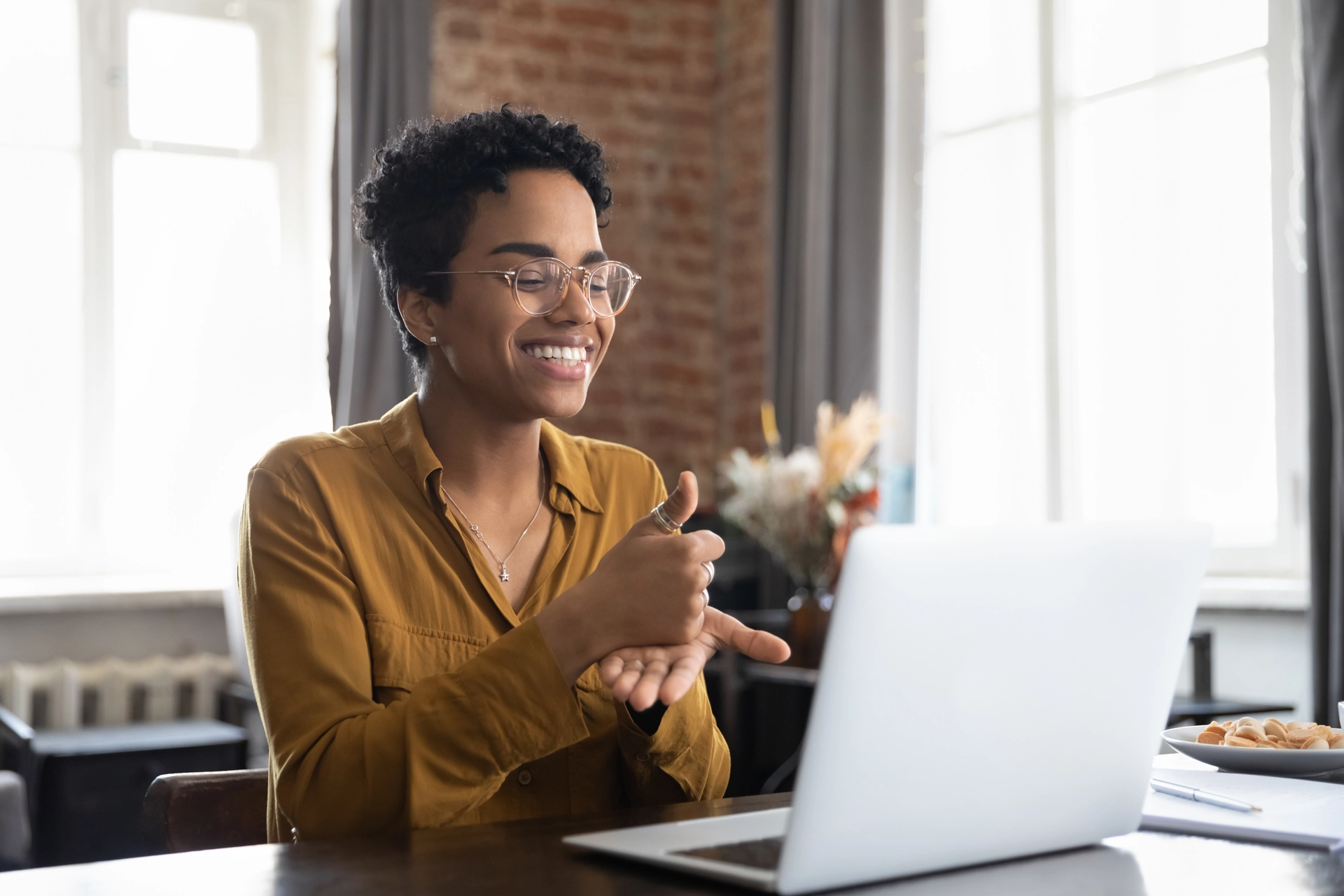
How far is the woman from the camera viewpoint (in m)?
1.18

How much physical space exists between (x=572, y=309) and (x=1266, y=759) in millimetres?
834

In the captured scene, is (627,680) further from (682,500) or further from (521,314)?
(521,314)

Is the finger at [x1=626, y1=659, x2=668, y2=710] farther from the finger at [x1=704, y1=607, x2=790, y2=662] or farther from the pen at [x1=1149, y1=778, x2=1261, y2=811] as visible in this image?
the pen at [x1=1149, y1=778, x2=1261, y2=811]

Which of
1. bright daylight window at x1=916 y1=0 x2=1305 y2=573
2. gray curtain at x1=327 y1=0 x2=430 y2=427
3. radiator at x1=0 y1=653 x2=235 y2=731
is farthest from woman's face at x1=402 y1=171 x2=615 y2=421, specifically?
radiator at x1=0 y1=653 x2=235 y2=731

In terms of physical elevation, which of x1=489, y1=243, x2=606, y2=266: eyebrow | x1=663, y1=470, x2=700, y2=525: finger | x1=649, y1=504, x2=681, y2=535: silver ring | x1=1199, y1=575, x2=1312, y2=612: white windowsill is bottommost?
x1=1199, y1=575, x2=1312, y2=612: white windowsill

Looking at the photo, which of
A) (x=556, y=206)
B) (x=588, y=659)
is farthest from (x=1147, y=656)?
(x=556, y=206)

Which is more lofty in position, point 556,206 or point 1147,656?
point 556,206

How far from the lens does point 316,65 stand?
4.65 m

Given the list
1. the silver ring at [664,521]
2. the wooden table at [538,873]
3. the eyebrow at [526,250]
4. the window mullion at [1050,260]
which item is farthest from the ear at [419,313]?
the window mullion at [1050,260]

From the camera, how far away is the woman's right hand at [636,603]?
3.83 feet

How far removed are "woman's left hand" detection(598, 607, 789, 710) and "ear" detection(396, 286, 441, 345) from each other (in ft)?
1.88

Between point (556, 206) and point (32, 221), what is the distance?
326cm

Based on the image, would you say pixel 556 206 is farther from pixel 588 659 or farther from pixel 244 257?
pixel 244 257

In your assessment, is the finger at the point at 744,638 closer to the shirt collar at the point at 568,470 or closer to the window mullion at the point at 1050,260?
the shirt collar at the point at 568,470
